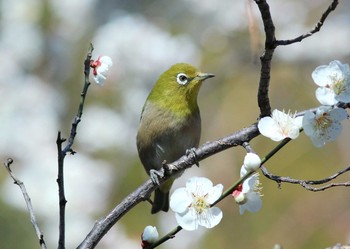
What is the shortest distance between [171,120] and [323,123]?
199cm

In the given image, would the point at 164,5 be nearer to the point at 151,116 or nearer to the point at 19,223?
the point at 19,223

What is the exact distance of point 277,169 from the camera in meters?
6.08

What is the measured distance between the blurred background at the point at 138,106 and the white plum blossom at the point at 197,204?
11.8 ft

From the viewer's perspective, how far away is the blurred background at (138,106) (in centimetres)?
584

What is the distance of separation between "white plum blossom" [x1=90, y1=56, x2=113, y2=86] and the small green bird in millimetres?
1532

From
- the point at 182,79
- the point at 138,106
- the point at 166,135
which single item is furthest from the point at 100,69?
the point at 138,106

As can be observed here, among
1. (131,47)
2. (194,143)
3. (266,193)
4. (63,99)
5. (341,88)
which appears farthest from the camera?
(63,99)

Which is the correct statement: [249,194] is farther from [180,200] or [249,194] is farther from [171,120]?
[171,120]

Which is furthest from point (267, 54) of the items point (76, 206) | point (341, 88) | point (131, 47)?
point (131, 47)

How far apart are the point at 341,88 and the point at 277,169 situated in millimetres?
4311

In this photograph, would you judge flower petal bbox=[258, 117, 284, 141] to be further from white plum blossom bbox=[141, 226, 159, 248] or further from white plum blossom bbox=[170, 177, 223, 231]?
white plum blossom bbox=[141, 226, 159, 248]

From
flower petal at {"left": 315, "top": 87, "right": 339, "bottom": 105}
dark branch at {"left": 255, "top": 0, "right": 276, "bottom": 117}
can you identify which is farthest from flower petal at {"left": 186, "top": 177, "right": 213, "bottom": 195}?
flower petal at {"left": 315, "top": 87, "right": 339, "bottom": 105}

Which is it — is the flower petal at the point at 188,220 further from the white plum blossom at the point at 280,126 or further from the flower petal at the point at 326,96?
the flower petal at the point at 326,96

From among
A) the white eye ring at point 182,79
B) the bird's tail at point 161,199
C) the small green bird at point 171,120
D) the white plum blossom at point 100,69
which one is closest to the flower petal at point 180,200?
the white plum blossom at point 100,69
